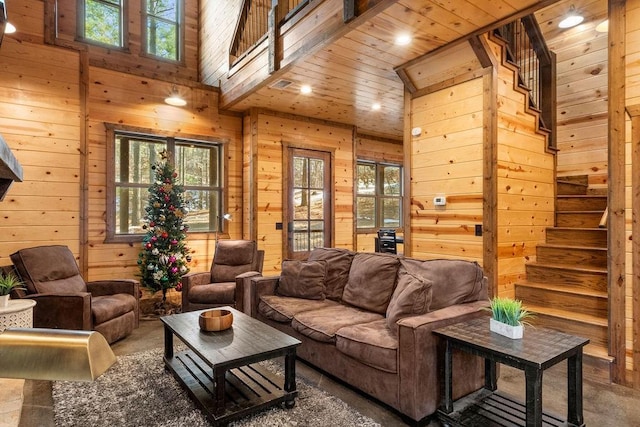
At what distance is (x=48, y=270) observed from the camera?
12.3ft

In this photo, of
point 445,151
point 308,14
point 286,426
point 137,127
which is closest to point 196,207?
point 137,127

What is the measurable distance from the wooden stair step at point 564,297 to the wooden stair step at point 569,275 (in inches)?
2.0

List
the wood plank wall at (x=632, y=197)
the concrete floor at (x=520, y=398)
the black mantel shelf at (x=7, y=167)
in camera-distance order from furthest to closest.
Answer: the wood plank wall at (x=632, y=197), the concrete floor at (x=520, y=398), the black mantel shelf at (x=7, y=167)

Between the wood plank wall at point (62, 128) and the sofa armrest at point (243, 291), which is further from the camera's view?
the wood plank wall at point (62, 128)

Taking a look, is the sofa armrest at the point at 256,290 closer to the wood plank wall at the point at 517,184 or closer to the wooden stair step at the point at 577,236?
the wood plank wall at the point at 517,184

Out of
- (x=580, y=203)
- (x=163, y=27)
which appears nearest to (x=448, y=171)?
(x=580, y=203)

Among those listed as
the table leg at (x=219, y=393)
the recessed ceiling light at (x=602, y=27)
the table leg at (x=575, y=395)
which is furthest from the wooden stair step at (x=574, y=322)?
the recessed ceiling light at (x=602, y=27)

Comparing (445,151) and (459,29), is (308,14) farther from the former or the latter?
(445,151)

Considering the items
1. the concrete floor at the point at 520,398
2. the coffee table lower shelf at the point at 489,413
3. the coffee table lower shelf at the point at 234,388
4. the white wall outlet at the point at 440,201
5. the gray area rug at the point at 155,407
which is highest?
the white wall outlet at the point at 440,201

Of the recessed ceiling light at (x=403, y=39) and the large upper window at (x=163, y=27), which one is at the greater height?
→ the large upper window at (x=163, y=27)

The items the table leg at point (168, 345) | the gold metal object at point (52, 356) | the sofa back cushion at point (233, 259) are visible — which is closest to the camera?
the gold metal object at point (52, 356)

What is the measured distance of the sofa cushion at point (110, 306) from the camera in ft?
11.2

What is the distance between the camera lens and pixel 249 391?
97.1 inches

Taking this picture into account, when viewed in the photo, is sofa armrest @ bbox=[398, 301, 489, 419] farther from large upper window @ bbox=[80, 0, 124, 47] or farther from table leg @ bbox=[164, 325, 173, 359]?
large upper window @ bbox=[80, 0, 124, 47]
